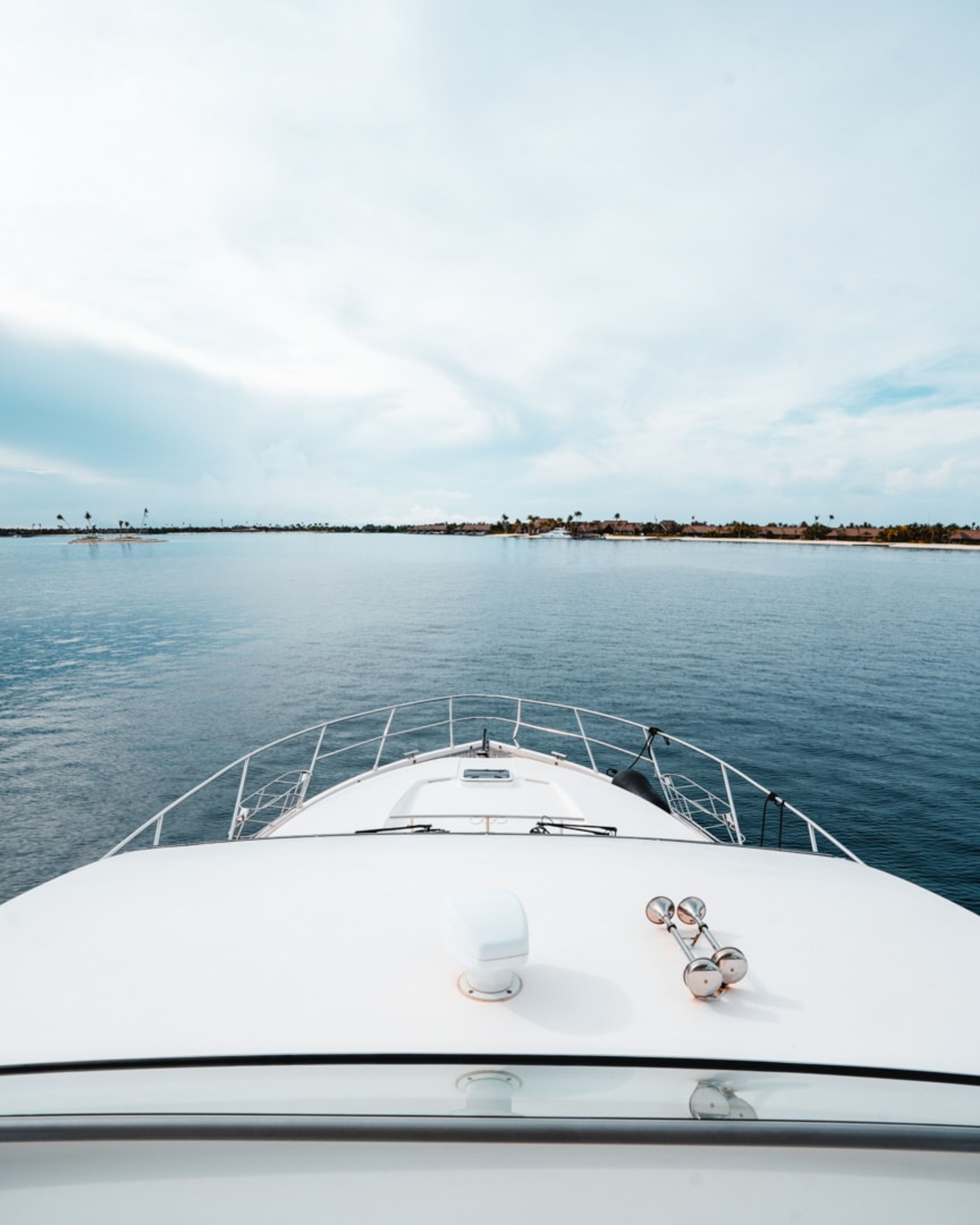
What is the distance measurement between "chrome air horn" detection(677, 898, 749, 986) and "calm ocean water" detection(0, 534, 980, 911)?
11598 mm

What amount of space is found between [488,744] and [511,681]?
47.8 ft

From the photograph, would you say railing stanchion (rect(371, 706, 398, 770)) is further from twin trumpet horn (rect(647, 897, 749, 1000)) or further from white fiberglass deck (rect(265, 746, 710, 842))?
twin trumpet horn (rect(647, 897, 749, 1000))

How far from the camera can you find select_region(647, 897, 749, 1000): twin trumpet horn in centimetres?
239

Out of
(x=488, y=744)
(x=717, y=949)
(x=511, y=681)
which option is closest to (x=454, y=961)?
(x=717, y=949)

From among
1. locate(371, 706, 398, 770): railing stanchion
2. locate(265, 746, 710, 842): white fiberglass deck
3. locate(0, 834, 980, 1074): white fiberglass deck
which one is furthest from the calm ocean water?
locate(0, 834, 980, 1074): white fiberglass deck

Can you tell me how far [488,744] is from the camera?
33.3ft

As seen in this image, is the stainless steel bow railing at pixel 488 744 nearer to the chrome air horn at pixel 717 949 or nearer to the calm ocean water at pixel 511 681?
the calm ocean water at pixel 511 681

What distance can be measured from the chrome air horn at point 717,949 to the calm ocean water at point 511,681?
457 inches

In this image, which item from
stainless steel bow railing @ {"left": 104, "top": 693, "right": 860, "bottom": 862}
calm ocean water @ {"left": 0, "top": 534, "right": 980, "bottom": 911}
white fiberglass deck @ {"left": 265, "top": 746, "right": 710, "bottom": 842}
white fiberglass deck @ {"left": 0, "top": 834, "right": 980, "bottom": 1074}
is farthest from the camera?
calm ocean water @ {"left": 0, "top": 534, "right": 980, "bottom": 911}

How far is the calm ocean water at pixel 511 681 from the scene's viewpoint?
45.9 ft

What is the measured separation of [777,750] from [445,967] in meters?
17.9

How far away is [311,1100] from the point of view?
5.92 ft

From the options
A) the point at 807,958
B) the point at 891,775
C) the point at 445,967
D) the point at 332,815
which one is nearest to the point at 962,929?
the point at 807,958

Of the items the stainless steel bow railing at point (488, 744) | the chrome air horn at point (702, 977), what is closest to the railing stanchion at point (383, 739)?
the stainless steel bow railing at point (488, 744)
